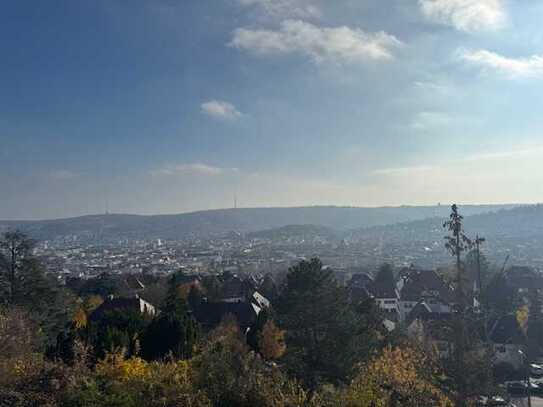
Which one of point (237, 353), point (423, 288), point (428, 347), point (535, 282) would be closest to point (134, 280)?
point (423, 288)

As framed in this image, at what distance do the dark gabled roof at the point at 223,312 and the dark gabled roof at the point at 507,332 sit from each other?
1415 centimetres

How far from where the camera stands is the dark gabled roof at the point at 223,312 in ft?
97.5

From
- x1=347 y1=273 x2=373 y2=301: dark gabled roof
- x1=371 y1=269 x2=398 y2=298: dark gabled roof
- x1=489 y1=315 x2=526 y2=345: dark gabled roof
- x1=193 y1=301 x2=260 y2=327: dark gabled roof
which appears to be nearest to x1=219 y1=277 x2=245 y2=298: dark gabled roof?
x1=347 y1=273 x2=373 y2=301: dark gabled roof

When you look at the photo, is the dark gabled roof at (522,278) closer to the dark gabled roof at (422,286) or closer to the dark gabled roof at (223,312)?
the dark gabled roof at (422,286)

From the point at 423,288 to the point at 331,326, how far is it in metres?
35.7

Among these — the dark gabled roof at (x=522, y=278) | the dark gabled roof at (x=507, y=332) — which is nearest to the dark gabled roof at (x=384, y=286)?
the dark gabled roof at (x=522, y=278)

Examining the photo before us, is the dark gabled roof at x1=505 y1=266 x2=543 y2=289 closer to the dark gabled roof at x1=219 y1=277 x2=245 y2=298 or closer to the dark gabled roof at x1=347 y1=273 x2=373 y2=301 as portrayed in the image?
the dark gabled roof at x1=347 y1=273 x2=373 y2=301

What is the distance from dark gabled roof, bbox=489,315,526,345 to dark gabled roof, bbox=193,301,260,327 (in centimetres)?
1415

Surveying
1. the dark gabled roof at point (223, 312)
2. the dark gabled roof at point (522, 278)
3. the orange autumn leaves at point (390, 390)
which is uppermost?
the orange autumn leaves at point (390, 390)

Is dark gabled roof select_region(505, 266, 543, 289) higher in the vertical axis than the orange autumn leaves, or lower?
lower

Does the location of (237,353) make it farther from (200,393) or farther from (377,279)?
(377,279)

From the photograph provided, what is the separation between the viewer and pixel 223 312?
30562 millimetres

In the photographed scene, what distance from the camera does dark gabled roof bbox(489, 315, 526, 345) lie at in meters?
29.0

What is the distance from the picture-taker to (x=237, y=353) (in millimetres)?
10172
